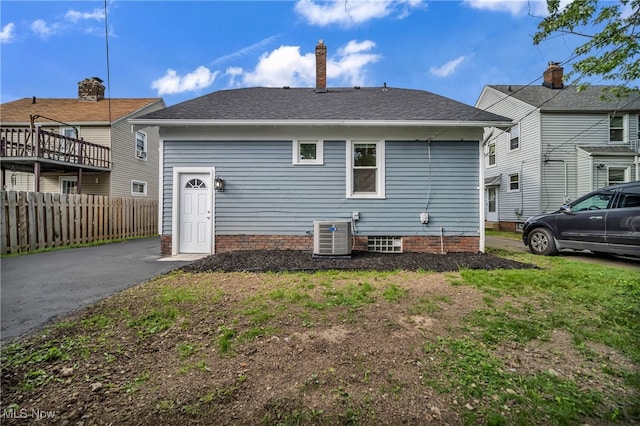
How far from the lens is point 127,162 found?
623 inches

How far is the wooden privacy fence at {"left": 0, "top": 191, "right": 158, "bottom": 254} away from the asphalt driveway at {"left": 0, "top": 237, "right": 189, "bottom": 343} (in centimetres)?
85

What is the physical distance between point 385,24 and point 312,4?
12.4 feet

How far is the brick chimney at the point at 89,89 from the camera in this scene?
17281mm

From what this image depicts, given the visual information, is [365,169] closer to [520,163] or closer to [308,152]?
[308,152]

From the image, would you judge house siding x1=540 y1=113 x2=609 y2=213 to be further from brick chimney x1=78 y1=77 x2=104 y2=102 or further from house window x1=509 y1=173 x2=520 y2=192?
brick chimney x1=78 y1=77 x2=104 y2=102

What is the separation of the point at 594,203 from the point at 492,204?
36.8ft

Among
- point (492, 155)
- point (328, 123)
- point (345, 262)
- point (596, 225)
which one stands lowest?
point (345, 262)

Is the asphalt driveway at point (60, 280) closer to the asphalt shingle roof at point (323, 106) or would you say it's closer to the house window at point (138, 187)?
the asphalt shingle roof at point (323, 106)

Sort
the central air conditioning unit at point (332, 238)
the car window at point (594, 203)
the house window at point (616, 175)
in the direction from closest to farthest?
1. the central air conditioning unit at point (332, 238)
2. the car window at point (594, 203)
3. the house window at point (616, 175)

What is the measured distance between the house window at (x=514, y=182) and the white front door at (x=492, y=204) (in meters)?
1.15

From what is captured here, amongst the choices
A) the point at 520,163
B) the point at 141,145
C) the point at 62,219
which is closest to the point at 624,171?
the point at 520,163

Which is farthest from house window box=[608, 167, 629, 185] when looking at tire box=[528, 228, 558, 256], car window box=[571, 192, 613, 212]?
tire box=[528, 228, 558, 256]

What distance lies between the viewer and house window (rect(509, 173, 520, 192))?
49.7 ft

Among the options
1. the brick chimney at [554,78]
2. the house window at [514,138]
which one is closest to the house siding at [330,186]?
the house window at [514,138]
